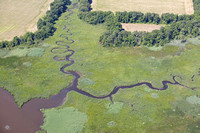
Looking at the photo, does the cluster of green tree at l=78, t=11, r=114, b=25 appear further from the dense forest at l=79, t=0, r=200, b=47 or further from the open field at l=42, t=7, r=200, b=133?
the open field at l=42, t=7, r=200, b=133

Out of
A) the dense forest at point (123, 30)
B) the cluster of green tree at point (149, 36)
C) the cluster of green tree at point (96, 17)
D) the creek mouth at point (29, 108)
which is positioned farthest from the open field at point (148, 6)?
the creek mouth at point (29, 108)

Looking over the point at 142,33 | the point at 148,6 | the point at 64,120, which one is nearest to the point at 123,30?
the point at 142,33

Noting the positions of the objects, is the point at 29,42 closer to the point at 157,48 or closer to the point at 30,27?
the point at 30,27

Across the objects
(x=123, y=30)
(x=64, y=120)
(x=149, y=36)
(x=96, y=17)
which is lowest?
(x=64, y=120)

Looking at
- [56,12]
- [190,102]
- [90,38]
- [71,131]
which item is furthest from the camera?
[56,12]

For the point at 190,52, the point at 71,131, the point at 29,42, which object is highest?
the point at 29,42

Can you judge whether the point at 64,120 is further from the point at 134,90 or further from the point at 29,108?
the point at 134,90

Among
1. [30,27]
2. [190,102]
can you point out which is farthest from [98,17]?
[190,102]
